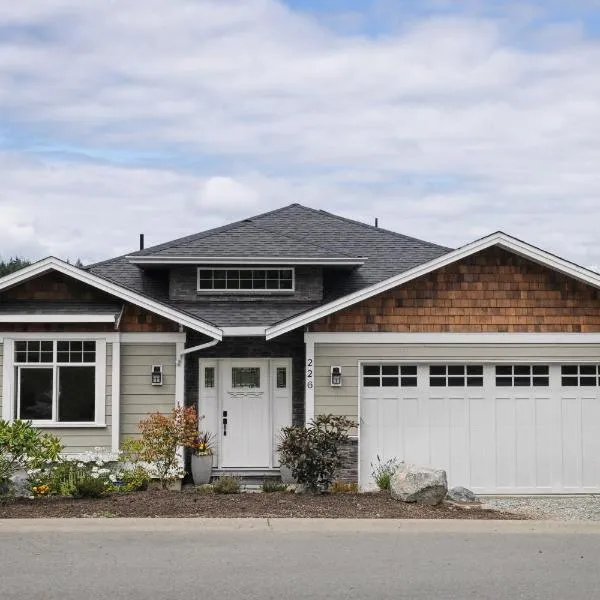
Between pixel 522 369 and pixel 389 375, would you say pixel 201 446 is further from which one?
pixel 522 369

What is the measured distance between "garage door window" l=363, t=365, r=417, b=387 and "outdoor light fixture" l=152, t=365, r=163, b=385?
135 inches

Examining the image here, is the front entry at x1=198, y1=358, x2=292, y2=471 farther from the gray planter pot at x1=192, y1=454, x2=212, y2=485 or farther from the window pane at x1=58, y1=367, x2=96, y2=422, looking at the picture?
the window pane at x1=58, y1=367, x2=96, y2=422

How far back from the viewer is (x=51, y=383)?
16375mm

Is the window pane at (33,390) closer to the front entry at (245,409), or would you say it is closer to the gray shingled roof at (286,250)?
the front entry at (245,409)

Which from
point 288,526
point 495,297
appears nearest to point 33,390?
point 288,526

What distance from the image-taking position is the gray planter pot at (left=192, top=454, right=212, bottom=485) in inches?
658

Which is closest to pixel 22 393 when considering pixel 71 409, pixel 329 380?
pixel 71 409

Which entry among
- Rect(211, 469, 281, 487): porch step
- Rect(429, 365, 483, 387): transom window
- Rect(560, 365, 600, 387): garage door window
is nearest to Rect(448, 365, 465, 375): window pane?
Rect(429, 365, 483, 387): transom window

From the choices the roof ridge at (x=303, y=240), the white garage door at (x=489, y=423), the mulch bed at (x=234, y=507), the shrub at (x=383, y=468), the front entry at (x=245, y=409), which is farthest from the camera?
the roof ridge at (x=303, y=240)

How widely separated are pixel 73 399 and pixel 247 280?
13.8ft

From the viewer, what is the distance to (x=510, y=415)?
16766 millimetres

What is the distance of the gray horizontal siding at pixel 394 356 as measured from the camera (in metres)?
16.5

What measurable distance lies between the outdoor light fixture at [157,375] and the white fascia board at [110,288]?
946 millimetres

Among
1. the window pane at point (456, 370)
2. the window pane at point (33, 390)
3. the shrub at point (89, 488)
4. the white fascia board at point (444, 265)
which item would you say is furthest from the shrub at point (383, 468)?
the window pane at point (33, 390)
